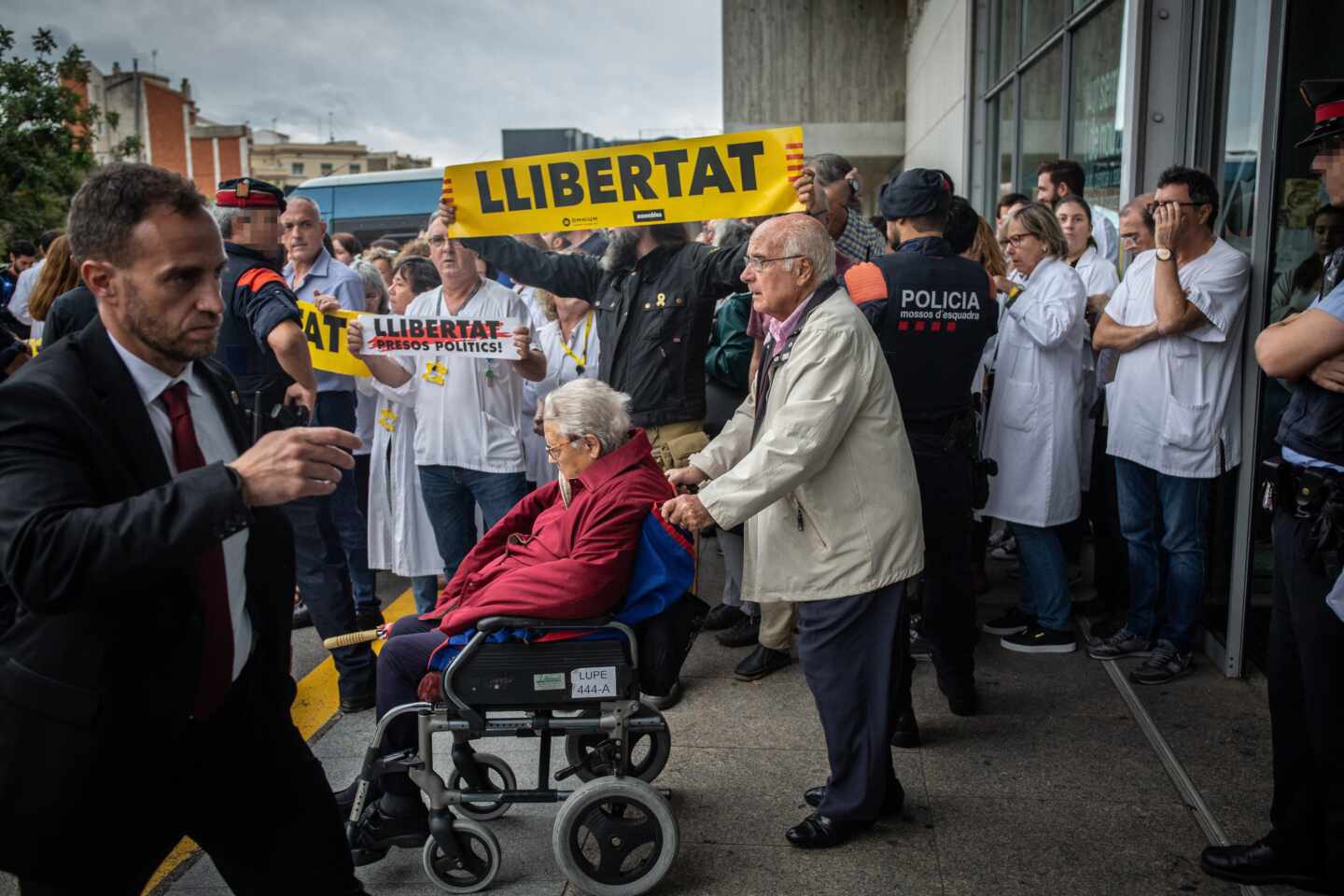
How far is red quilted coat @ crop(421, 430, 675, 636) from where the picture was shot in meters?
3.22

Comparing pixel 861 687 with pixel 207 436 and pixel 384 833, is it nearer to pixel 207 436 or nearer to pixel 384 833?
pixel 384 833

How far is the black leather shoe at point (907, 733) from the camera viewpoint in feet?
13.4

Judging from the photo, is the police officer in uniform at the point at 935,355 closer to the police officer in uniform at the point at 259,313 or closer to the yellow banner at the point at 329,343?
the police officer in uniform at the point at 259,313

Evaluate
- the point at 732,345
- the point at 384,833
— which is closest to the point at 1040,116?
the point at 732,345

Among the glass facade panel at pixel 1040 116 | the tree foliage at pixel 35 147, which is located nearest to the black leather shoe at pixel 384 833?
the glass facade panel at pixel 1040 116

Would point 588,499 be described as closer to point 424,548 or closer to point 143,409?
point 143,409

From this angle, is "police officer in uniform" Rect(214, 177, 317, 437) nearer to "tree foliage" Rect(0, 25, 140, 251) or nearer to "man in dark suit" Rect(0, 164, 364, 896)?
"man in dark suit" Rect(0, 164, 364, 896)

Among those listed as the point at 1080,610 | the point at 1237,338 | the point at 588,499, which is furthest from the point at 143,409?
the point at 1080,610

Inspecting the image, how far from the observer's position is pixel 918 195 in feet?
13.9

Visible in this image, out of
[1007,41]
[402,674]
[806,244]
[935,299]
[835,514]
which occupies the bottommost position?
[402,674]

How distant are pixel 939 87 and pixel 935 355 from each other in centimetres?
1093

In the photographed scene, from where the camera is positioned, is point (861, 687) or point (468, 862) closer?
point (468, 862)

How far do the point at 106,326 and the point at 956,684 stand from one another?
11.4 feet

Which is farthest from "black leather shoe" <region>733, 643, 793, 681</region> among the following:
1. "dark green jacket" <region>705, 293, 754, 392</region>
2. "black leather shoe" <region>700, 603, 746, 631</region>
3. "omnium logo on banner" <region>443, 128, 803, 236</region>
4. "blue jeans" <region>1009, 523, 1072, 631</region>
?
"omnium logo on banner" <region>443, 128, 803, 236</region>
